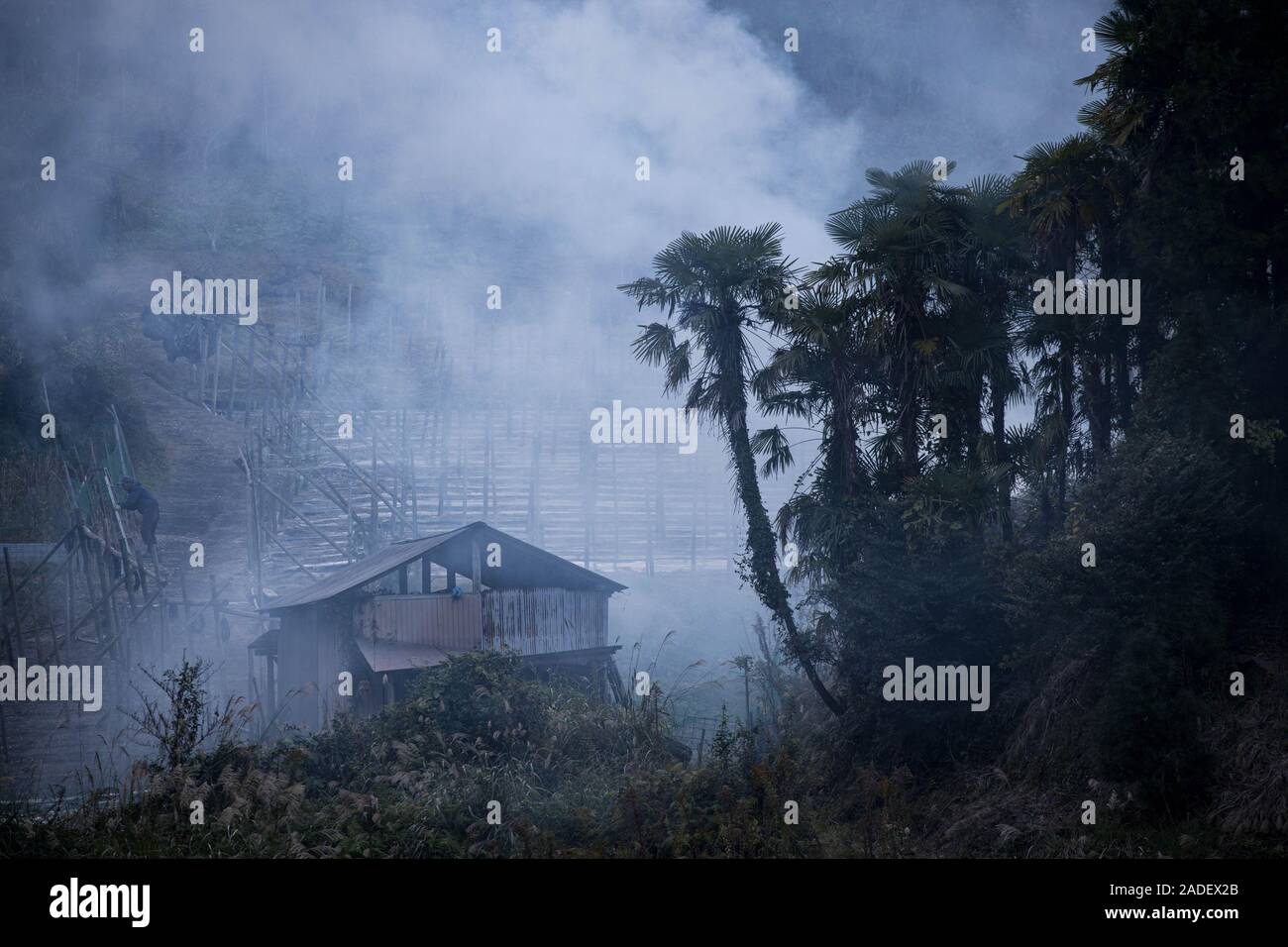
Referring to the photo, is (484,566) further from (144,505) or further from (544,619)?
(144,505)

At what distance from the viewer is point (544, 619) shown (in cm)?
2719

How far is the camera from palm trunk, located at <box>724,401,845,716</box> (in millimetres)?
21891

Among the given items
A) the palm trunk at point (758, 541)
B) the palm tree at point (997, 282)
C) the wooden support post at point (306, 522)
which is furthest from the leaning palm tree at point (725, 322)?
the wooden support post at point (306, 522)

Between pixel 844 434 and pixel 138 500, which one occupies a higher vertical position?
pixel 844 434

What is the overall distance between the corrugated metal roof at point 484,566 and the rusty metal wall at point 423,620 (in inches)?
30.0

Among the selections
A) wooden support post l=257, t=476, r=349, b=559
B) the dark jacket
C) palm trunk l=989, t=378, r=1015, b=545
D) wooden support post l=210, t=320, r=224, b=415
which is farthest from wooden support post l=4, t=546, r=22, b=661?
palm trunk l=989, t=378, r=1015, b=545

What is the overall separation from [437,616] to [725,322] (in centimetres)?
1054

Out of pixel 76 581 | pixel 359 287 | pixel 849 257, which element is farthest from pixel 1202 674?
pixel 359 287

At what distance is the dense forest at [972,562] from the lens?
1363 centimetres

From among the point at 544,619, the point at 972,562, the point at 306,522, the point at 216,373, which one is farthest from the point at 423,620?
the point at 216,373

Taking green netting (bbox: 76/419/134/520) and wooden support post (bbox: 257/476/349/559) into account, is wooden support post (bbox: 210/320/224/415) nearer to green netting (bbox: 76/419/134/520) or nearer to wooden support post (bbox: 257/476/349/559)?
green netting (bbox: 76/419/134/520)

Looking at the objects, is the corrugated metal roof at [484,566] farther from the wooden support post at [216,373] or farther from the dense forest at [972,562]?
the wooden support post at [216,373]

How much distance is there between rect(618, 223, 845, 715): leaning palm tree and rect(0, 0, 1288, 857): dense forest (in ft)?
0.25

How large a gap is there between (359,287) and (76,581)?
41.5 m
